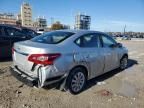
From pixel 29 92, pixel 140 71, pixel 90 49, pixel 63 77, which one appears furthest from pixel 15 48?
pixel 140 71

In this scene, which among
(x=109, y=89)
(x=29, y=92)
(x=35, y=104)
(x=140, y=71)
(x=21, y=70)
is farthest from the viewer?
(x=140, y=71)

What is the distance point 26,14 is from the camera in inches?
4291

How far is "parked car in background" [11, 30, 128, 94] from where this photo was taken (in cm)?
400

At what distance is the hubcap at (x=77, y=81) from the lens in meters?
4.66

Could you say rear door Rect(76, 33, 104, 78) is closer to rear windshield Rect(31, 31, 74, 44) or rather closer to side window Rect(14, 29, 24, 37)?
rear windshield Rect(31, 31, 74, 44)

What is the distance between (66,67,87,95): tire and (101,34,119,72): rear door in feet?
3.69

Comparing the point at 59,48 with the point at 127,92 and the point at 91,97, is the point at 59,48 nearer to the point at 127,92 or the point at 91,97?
the point at 91,97

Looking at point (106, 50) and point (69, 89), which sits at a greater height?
point (106, 50)

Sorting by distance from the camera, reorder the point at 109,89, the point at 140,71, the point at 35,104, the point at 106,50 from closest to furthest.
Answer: the point at 35,104 → the point at 109,89 → the point at 106,50 → the point at 140,71

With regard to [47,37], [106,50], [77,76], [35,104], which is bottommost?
[35,104]

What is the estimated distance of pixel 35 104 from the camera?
4164 mm

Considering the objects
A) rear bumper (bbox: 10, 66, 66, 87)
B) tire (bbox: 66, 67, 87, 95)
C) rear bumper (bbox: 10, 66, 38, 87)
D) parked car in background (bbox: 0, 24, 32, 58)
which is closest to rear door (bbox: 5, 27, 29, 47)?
parked car in background (bbox: 0, 24, 32, 58)

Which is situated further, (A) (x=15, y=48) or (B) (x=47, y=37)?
(B) (x=47, y=37)

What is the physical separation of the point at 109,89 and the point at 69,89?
1275mm
